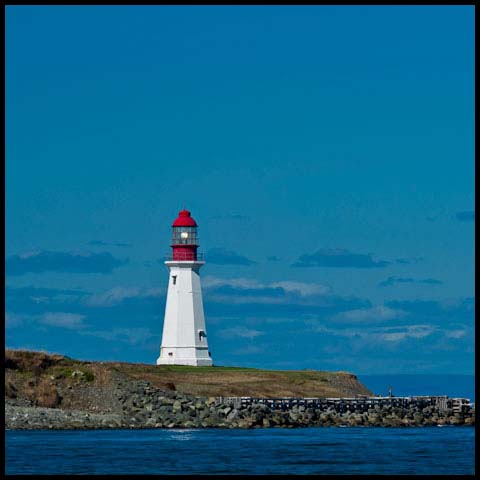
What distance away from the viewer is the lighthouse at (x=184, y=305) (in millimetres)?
79312

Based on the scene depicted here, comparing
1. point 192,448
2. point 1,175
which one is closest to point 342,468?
point 192,448

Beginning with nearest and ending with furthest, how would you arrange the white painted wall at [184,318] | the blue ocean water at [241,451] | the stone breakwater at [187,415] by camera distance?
1. the blue ocean water at [241,451]
2. the stone breakwater at [187,415]
3. the white painted wall at [184,318]

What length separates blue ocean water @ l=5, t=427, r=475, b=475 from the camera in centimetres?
5072

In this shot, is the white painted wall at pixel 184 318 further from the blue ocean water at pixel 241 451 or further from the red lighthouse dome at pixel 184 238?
the blue ocean water at pixel 241 451

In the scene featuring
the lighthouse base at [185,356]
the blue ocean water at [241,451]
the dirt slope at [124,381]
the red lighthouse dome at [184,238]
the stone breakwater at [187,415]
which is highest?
the red lighthouse dome at [184,238]

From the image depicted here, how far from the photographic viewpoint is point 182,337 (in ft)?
262

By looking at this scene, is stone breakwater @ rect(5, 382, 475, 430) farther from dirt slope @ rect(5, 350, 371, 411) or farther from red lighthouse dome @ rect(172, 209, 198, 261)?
red lighthouse dome @ rect(172, 209, 198, 261)

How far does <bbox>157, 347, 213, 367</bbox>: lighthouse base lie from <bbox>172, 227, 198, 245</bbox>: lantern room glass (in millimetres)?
5126

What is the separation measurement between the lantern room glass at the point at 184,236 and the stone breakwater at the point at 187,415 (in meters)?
11.7

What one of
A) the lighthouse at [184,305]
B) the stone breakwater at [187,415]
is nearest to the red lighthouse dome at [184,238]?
the lighthouse at [184,305]

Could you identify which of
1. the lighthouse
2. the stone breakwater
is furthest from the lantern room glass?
the stone breakwater

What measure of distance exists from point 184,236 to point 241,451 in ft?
82.8

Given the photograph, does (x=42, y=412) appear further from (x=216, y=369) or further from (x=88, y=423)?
(x=216, y=369)

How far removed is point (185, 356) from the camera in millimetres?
79750
